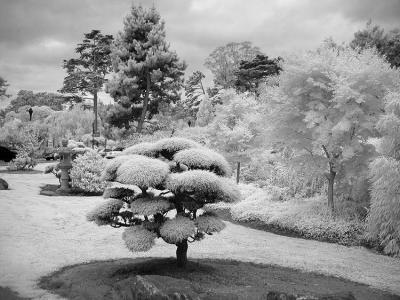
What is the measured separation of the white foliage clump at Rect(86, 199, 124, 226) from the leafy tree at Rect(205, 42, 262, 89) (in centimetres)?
3110

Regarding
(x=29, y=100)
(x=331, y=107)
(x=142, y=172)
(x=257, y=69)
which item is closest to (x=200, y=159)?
(x=142, y=172)

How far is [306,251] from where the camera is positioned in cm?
862

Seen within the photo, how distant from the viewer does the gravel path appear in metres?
6.54

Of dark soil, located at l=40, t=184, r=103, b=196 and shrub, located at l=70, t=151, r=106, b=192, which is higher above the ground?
shrub, located at l=70, t=151, r=106, b=192

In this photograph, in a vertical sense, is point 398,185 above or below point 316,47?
below

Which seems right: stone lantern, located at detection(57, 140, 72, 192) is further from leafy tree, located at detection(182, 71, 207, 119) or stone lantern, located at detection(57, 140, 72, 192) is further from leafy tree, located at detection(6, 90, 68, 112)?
leafy tree, located at detection(6, 90, 68, 112)

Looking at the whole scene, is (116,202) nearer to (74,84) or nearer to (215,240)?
(215,240)

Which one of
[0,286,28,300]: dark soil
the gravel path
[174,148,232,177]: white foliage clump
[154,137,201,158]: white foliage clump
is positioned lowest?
the gravel path

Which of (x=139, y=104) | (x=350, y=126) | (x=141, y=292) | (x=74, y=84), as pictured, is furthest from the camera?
(x=74, y=84)

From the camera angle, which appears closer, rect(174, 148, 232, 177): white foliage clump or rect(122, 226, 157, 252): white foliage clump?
rect(122, 226, 157, 252): white foliage clump

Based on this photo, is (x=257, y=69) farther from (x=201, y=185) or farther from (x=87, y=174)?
(x=201, y=185)

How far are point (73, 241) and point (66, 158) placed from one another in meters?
8.61

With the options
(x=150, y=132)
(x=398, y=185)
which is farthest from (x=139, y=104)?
(x=398, y=185)

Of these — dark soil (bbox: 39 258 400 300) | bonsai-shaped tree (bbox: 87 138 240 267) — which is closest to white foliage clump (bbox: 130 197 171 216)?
bonsai-shaped tree (bbox: 87 138 240 267)
